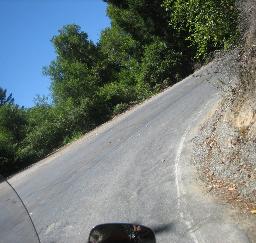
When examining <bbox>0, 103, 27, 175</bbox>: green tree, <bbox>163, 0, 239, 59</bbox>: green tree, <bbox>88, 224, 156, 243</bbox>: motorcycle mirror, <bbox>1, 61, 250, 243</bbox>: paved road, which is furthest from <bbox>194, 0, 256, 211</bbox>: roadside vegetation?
<bbox>0, 103, 27, 175</bbox>: green tree

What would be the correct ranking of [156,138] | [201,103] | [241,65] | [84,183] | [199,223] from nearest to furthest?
[199,223] < [241,65] < [84,183] < [156,138] < [201,103]

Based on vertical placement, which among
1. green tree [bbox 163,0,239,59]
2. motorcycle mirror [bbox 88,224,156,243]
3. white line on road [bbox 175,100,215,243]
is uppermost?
green tree [bbox 163,0,239,59]

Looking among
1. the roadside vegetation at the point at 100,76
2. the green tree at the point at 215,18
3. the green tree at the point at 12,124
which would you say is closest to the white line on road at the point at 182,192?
the green tree at the point at 215,18

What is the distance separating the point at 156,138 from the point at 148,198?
5417 millimetres

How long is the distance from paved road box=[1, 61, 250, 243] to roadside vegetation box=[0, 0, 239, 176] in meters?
12.7

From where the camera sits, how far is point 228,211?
6801mm

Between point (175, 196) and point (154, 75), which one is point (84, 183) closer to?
point (175, 196)

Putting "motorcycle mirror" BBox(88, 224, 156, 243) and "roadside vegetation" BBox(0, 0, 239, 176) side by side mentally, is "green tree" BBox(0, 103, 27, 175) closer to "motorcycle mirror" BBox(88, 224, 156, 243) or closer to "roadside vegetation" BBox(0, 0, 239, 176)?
"roadside vegetation" BBox(0, 0, 239, 176)

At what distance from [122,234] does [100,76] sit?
35151 millimetres

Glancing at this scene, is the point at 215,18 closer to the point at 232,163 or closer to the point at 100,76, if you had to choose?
the point at 232,163

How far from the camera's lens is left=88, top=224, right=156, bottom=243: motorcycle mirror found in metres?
2.81

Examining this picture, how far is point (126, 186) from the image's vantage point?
10148 mm

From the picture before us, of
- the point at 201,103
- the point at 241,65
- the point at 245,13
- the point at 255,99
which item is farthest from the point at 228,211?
the point at 201,103

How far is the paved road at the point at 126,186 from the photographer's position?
319 inches
